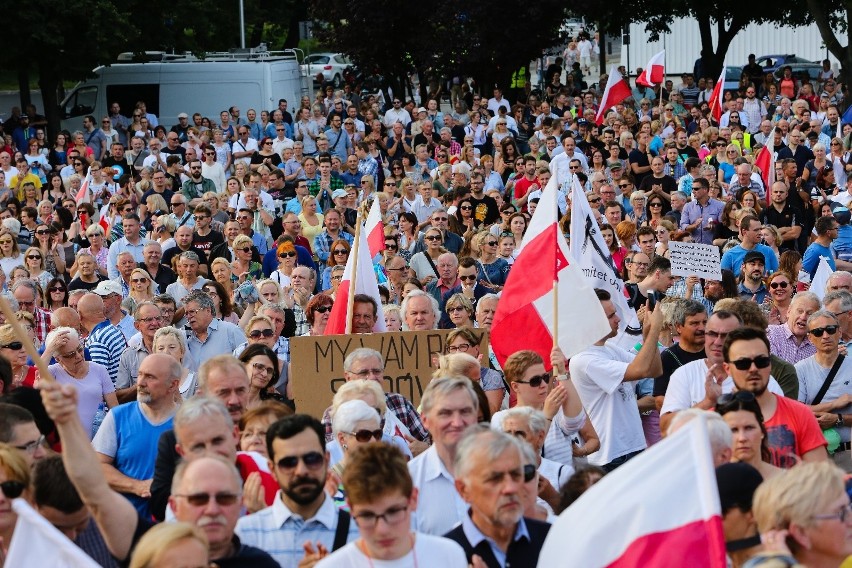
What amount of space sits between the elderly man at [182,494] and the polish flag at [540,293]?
12.9ft

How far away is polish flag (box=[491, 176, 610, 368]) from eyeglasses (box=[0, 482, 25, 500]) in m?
4.09

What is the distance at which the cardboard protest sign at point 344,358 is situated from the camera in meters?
9.46

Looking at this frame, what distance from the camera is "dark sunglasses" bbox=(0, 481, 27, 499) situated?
5.74 m

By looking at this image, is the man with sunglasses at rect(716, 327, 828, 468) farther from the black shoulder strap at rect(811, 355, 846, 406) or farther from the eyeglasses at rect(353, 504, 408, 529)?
the eyeglasses at rect(353, 504, 408, 529)

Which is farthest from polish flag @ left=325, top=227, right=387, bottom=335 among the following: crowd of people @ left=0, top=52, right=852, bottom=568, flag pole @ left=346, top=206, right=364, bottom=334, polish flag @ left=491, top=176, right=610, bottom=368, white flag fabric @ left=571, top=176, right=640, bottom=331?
white flag fabric @ left=571, top=176, right=640, bottom=331

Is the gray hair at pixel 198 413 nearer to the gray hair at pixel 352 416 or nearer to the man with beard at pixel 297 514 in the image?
the man with beard at pixel 297 514

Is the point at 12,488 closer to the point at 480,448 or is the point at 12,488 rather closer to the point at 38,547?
the point at 38,547

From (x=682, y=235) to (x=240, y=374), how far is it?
8528mm

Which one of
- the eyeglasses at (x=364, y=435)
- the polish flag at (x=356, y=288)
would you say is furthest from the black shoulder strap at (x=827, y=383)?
the eyeglasses at (x=364, y=435)

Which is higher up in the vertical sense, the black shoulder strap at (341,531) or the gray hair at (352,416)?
the gray hair at (352,416)

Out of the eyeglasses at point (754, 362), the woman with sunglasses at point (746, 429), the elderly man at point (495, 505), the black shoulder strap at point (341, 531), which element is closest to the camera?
the elderly man at point (495, 505)

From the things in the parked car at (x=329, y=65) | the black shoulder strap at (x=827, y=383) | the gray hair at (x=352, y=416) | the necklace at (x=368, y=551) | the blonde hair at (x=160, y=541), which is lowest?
the black shoulder strap at (x=827, y=383)

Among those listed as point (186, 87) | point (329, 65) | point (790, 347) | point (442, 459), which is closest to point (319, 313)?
point (790, 347)

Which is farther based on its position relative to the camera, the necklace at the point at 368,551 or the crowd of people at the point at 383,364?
the crowd of people at the point at 383,364
